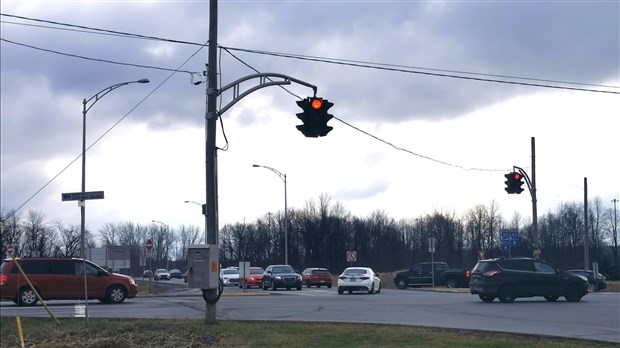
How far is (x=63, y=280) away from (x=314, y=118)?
14.3 m

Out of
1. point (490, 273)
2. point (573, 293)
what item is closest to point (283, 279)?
point (490, 273)

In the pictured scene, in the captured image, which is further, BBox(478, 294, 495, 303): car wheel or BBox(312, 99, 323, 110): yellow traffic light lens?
BBox(478, 294, 495, 303): car wheel

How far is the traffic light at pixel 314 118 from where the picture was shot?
20.0 meters

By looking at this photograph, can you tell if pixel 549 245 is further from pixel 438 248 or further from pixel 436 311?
pixel 436 311

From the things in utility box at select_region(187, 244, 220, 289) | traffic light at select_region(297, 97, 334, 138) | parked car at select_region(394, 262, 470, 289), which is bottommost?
parked car at select_region(394, 262, 470, 289)

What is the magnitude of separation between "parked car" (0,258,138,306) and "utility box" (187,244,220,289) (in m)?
11.9

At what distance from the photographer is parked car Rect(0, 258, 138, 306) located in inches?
1148

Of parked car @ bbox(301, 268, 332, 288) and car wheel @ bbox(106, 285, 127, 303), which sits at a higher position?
car wheel @ bbox(106, 285, 127, 303)

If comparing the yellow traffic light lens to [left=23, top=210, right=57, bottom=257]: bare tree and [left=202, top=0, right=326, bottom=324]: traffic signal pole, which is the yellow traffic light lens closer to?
[left=202, top=0, right=326, bottom=324]: traffic signal pole

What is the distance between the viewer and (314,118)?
20.0 meters

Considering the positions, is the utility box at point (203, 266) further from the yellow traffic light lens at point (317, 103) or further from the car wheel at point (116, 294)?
the car wheel at point (116, 294)

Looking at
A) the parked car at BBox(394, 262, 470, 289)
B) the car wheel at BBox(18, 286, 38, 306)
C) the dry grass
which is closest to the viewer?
the dry grass

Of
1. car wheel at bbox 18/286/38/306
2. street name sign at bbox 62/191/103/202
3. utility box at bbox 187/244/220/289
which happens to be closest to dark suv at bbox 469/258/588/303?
utility box at bbox 187/244/220/289

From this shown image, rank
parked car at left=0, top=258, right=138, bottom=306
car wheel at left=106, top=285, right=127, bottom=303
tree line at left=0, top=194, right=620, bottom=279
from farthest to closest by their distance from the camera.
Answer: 1. tree line at left=0, top=194, right=620, bottom=279
2. car wheel at left=106, top=285, right=127, bottom=303
3. parked car at left=0, top=258, right=138, bottom=306
